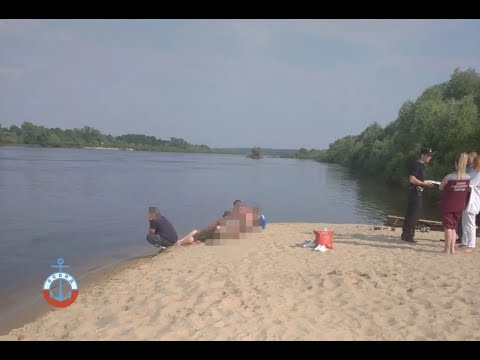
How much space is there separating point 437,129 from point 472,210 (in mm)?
28487

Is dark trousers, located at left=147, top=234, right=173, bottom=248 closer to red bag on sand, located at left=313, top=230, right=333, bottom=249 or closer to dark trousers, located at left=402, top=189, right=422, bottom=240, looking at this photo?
red bag on sand, located at left=313, top=230, right=333, bottom=249

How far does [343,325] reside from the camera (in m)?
5.30

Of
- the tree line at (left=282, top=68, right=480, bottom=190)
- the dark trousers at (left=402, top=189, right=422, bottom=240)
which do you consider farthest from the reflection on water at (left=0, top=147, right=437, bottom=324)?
the dark trousers at (left=402, top=189, right=422, bottom=240)

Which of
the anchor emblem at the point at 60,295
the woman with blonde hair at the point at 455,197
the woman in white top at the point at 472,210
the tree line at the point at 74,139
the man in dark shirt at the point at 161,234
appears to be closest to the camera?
the anchor emblem at the point at 60,295

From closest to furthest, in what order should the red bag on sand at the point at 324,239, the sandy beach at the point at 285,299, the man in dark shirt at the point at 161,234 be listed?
1. the sandy beach at the point at 285,299
2. the red bag on sand at the point at 324,239
3. the man in dark shirt at the point at 161,234

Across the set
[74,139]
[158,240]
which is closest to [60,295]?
[158,240]

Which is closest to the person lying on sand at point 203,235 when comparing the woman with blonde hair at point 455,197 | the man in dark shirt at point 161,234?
the man in dark shirt at point 161,234

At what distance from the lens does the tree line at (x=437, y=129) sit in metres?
31.2

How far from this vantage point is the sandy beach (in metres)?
5.21

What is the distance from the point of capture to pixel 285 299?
6.29 metres

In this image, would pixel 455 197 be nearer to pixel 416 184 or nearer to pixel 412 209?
pixel 416 184

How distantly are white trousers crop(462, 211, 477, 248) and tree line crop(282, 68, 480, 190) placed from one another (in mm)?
20918

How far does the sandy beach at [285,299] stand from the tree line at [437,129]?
75.7 feet

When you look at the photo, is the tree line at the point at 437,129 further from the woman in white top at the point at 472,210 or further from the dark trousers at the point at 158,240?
the dark trousers at the point at 158,240
